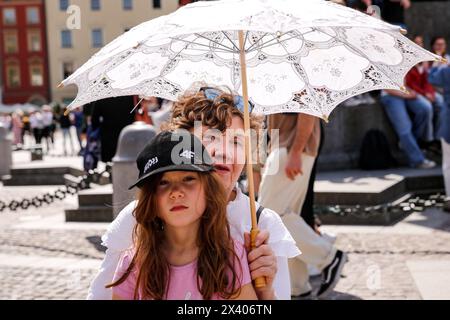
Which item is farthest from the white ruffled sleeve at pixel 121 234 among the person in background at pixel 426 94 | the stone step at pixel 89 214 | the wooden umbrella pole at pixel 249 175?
the person in background at pixel 426 94

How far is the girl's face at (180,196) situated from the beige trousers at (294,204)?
9.64 feet

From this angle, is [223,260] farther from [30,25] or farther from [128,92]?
[30,25]

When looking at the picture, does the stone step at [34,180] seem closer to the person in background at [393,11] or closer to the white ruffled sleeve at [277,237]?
the person in background at [393,11]

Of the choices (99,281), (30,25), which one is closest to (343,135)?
(99,281)

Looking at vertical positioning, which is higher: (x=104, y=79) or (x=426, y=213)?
(x=104, y=79)

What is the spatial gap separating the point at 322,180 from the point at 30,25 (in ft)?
221

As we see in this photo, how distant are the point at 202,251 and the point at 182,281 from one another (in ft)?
0.32

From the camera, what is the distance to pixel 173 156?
1959mm

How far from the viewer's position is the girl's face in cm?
199

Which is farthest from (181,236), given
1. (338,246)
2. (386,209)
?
(386,209)

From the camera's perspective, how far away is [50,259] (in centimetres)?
688

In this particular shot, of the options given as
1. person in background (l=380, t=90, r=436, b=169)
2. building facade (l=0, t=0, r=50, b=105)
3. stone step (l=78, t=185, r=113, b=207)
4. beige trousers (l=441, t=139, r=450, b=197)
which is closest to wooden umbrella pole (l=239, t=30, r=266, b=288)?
beige trousers (l=441, t=139, r=450, b=197)

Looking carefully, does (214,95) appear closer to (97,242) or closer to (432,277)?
(432,277)

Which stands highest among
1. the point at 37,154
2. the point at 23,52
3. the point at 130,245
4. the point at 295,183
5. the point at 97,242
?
the point at 23,52
